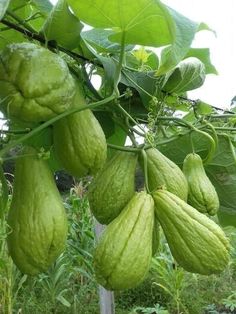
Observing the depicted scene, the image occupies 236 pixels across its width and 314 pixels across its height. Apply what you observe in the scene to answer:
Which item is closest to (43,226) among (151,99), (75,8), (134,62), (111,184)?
(111,184)

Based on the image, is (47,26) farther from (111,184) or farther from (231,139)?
(231,139)

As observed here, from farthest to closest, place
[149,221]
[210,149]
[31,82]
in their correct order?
[210,149] → [149,221] → [31,82]

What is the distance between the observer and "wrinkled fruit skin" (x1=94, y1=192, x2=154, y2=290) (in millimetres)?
715

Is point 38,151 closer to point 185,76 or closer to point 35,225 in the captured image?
point 35,225

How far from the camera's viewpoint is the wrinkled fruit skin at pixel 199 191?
0.91m

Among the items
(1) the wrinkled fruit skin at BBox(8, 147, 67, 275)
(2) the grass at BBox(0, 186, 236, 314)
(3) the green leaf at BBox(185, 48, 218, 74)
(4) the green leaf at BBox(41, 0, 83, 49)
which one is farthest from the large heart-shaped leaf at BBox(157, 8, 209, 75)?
(2) the grass at BBox(0, 186, 236, 314)

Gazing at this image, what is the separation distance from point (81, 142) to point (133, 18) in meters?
0.17

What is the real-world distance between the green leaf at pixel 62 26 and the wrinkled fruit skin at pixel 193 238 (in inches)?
9.9

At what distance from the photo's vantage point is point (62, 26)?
75 cm

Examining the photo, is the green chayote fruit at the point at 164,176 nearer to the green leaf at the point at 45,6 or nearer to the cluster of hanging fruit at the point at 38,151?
the cluster of hanging fruit at the point at 38,151

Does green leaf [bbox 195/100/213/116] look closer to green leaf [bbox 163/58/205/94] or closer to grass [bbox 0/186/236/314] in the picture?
green leaf [bbox 163/58/205/94]

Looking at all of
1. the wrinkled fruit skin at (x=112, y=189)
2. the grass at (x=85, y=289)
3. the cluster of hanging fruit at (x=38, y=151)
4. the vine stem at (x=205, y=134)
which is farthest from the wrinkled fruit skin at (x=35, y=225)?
the grass at (x=85, y=289)

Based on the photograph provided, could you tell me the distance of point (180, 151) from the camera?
1.08 metres

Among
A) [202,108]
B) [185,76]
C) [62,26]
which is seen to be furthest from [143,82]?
[62,26]
